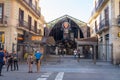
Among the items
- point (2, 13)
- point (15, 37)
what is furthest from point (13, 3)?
point (15, 37)

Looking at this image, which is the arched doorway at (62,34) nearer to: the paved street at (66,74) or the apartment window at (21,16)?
the apartment window at (21,16)

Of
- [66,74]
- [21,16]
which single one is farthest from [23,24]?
[66,74]

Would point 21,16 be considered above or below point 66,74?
above

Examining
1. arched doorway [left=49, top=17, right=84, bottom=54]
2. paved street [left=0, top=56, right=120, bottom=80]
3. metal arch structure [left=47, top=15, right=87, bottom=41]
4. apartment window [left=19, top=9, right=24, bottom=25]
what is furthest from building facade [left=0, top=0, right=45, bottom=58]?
arched doorway [left=49, top=17, right=84, bottom=54]

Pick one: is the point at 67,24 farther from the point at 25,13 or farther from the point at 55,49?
the point at 25,13

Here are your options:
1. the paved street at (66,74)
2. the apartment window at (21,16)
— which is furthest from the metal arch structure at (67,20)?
the paved street at (66,74)

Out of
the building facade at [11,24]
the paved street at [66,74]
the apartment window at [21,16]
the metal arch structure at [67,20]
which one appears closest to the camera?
the paved street at [66,74]

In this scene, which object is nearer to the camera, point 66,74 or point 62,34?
point 66,74

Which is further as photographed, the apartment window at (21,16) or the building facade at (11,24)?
the apartment window at (21,16)

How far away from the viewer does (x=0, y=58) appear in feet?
64.4

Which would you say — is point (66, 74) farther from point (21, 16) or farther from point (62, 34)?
point (62, 34)

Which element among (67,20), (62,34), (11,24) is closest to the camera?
(11,24)

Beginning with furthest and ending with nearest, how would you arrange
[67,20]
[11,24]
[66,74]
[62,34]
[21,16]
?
1. [62,34]
2. [67,20]
3. [21,16]
4. [11,24]
5. [66,74]

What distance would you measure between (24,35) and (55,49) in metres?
33.7
